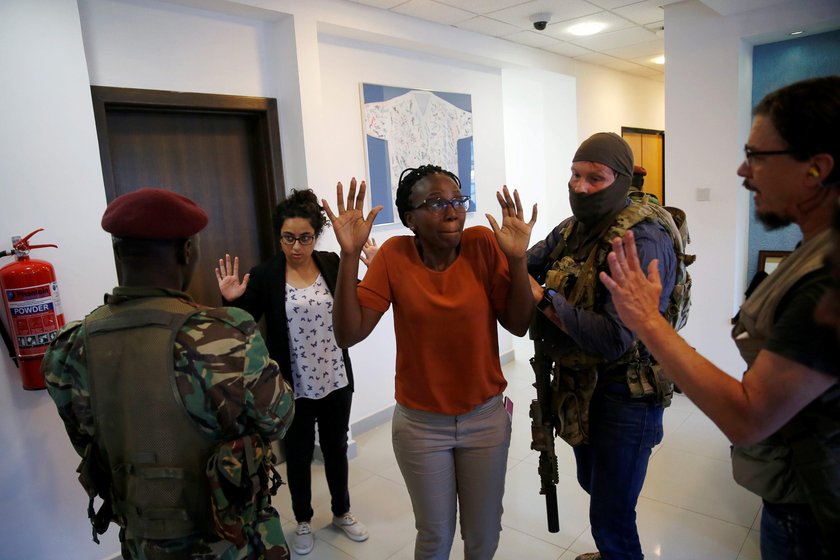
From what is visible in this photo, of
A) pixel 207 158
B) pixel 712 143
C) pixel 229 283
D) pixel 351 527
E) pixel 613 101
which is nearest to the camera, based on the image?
pixel 229 283

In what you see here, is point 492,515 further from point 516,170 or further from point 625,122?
point 625,122

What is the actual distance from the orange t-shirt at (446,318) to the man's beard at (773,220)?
2.34 ft

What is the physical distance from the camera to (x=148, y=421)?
3.84ft

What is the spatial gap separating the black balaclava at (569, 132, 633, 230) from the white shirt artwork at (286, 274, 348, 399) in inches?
49.3

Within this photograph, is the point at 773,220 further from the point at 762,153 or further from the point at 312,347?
the point at 312,347

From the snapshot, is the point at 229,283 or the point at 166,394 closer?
the point at 166,394

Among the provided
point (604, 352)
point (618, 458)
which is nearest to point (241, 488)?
point (604, 352)

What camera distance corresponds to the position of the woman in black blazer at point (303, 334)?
2.39 meters

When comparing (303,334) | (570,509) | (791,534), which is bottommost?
(570,509)

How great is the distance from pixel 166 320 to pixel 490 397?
0.94 m

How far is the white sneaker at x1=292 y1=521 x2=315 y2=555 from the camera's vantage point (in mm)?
2436

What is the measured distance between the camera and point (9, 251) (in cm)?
205

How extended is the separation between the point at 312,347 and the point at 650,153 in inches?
246

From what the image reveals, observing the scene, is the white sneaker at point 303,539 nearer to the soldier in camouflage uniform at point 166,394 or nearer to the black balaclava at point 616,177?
the soldier in camouflage uniform at point 166,394
